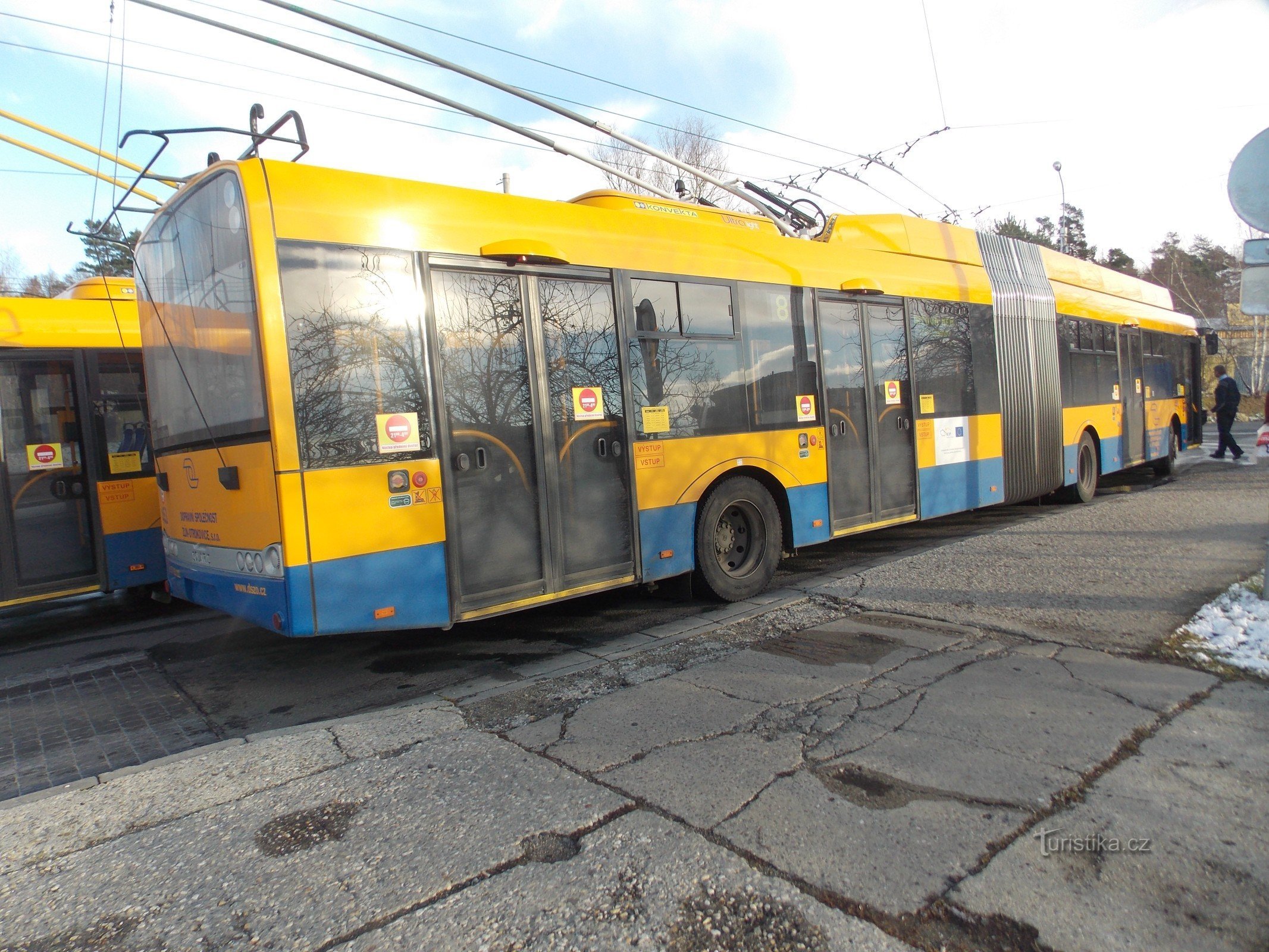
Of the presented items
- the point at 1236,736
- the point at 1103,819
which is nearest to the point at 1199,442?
the point at 1236,736

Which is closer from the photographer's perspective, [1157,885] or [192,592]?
[1157,885]

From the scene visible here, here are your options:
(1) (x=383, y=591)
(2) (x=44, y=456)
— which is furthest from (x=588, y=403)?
(2) (x=44, y=456)

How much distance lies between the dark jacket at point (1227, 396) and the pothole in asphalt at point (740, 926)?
19043 mm

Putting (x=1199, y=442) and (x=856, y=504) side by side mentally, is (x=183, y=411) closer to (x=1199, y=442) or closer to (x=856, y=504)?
(x=856, y=504)

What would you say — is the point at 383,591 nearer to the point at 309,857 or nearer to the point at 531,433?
the point at 531,433

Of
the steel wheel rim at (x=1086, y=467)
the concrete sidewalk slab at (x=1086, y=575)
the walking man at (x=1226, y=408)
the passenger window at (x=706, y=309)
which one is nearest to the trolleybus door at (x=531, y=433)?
the passenger window at (x=706, y=309)

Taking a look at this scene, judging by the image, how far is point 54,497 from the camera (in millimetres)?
7039

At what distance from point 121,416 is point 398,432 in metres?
4.43

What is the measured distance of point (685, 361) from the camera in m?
6.14

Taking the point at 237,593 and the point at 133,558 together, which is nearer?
the point at 237,593

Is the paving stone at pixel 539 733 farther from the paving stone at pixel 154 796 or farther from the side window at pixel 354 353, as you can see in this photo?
the side window at pixel 354 353

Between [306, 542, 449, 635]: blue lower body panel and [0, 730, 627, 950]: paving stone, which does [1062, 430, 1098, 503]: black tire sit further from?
[0, 730, 627, 950]: paving stone

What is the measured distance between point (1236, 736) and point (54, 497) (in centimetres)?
872

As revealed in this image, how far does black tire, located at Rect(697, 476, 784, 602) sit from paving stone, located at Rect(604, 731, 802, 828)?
8.57ft
